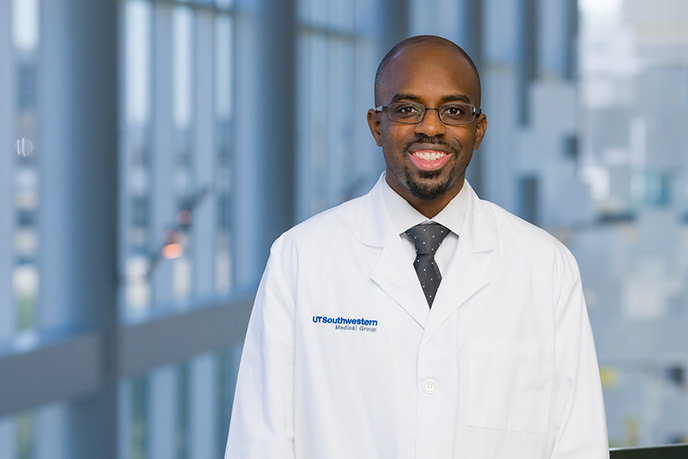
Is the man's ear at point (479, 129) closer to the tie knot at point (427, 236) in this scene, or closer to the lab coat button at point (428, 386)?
the tie knot at point (427, 236)

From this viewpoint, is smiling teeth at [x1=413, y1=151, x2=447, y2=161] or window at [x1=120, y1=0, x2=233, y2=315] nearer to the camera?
smiling teeth at [x1=413, y1=151, x2=447, y2=161]

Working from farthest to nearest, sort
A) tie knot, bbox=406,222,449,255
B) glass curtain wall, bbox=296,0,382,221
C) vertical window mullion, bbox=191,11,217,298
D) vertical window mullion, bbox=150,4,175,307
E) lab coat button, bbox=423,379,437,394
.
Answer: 1. glass curtain wall, bbox=296,0,382,221
2. vertical window mullion, bbox=191,11,217,298
3. vertical window mullion, bbox=150,4,175,307
4. tie knot, bbox=406,222,449,255
5. lab coat button, bbox=423,379,437,394

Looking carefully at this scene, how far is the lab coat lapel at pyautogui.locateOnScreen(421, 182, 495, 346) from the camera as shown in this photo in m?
1.33

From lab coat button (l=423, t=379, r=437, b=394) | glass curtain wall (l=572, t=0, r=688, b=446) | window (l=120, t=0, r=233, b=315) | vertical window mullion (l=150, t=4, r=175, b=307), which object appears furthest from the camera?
glass curtain wall (l=572, t=0, r=688, b=446)

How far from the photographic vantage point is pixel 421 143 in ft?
4.34

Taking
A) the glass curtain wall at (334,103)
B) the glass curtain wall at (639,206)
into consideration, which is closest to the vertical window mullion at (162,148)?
the glass curtain wall at (334,103)

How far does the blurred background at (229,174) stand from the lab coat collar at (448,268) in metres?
2.00

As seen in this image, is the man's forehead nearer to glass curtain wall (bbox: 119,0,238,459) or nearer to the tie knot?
the tie knot

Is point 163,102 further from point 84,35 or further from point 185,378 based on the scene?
point 185,378

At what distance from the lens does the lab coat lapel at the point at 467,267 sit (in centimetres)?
133

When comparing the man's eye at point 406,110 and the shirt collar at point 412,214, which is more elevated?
the man's eye at point 406,110

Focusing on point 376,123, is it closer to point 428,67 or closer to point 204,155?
point 428,67

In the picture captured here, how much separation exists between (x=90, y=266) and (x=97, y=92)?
632mm

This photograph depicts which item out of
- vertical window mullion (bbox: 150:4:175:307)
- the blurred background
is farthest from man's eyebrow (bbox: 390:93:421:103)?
vertical window mullion (bbox: 150:4:175:307)
